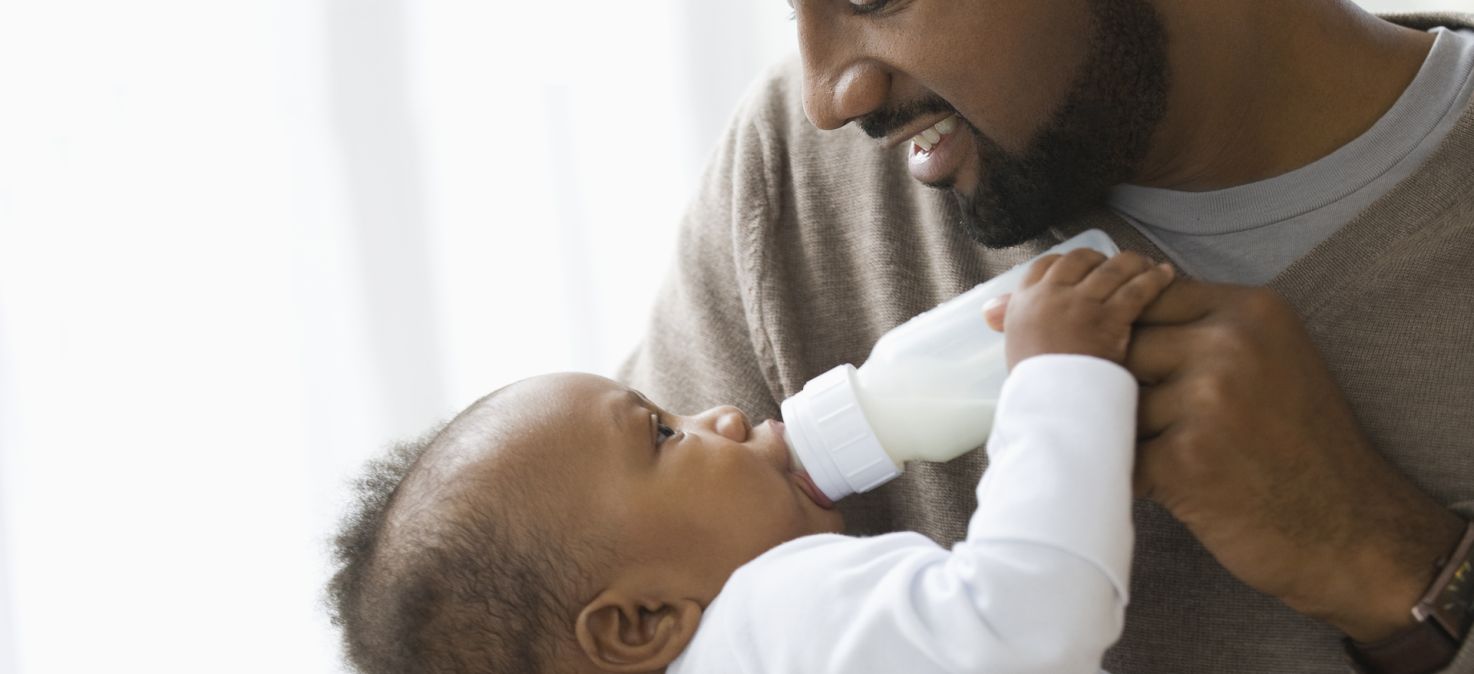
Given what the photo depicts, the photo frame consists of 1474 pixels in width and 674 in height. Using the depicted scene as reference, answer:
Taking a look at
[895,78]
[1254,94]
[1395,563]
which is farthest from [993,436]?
[1254,94]

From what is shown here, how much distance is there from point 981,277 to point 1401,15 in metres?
0.53

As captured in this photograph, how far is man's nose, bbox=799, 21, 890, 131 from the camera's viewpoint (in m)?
1.25

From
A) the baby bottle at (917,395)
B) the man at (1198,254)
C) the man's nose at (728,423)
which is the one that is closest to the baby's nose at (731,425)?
the man's nose at (728,423)

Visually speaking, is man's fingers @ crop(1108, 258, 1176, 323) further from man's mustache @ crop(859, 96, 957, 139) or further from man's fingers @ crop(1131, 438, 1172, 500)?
man's mustache @ crop(859, 96, 957, 139)

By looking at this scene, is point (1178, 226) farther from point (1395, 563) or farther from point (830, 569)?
point (830, 569)

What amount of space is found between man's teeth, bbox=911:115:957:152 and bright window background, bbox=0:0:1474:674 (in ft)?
2.74

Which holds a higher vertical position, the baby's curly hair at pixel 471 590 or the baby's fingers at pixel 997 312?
the baby's fingers at pixel 997 312

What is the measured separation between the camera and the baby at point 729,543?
884mm

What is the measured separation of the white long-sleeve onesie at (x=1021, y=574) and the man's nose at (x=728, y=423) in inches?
8.7

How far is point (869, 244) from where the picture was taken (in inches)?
56.6

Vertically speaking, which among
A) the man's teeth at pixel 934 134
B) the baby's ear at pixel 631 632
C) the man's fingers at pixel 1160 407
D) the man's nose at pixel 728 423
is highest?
the man's teeth at pixel 934 134

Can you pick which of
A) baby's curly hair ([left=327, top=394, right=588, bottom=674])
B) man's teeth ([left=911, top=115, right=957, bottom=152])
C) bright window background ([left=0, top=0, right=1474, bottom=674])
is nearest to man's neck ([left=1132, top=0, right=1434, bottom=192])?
man's teeth ([left=911, top=115, right=957, bottom=152])

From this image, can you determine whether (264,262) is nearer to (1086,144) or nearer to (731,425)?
(731,425)

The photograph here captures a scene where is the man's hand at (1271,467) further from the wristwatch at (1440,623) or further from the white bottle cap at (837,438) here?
the white bottle cap at (837,438)
